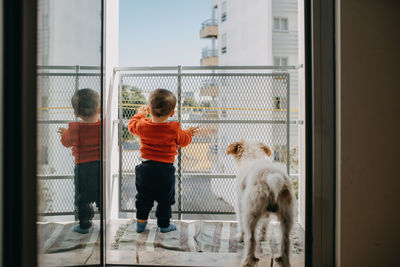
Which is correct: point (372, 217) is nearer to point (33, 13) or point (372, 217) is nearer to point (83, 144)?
point (83, 144)

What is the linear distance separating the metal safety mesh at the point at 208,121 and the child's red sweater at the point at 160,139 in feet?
0.66

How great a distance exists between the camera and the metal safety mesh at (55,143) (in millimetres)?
1195

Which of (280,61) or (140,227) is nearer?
(140,227)

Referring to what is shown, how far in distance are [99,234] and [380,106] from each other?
1.79m

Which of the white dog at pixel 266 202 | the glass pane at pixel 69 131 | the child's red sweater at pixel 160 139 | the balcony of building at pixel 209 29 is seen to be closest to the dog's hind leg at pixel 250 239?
the white dog at pixel 266 202

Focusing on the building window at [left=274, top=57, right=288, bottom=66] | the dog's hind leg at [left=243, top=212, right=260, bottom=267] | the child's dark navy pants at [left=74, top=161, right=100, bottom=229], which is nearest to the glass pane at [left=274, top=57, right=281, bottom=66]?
the building window at [left=274, top=57, right=288, bottom=66]

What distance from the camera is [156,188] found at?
7.41ft

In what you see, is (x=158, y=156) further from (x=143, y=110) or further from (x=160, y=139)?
(x=143, y=110)

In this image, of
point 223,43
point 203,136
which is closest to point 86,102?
point 203,136

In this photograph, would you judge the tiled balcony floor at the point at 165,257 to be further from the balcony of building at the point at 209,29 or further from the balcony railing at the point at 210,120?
the balcony of building at the point at 209,29

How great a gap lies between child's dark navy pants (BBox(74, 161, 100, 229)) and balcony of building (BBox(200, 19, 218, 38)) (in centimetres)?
183

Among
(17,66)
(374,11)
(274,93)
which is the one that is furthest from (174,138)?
(374,11)

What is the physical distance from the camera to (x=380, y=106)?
162cm

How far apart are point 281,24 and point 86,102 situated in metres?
1.70
